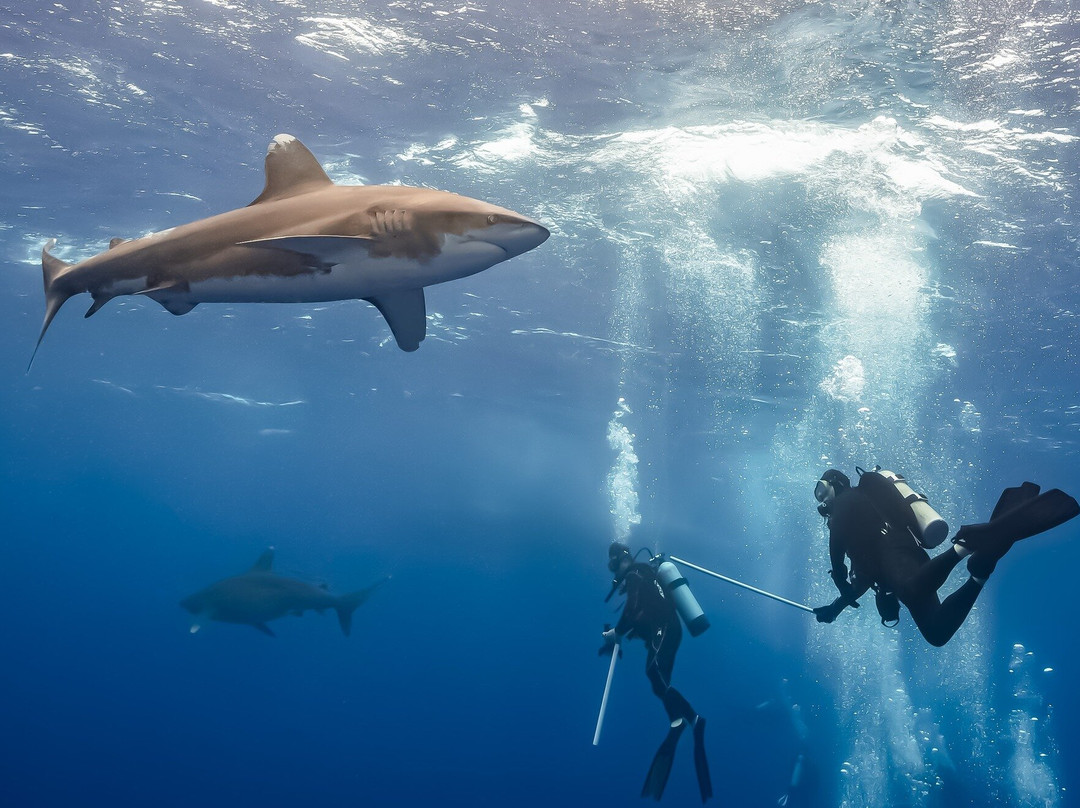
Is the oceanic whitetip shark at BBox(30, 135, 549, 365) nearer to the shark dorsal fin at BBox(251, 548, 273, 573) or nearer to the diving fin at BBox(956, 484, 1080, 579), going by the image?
the diving fin at BBox(956, 484, 1080, 579)

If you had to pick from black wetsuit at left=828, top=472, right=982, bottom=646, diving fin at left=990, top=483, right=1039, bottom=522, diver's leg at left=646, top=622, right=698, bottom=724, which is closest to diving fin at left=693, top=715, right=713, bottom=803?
diver's leg at left=646, top=622, right=698, bottom=724

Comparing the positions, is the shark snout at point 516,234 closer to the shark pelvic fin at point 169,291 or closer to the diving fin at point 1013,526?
the shark pelvic fin at point 169,291

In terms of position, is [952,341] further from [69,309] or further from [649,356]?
[69,309]

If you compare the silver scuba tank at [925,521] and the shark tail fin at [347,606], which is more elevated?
the silver scuba tank at [925,521]

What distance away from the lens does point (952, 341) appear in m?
19.8

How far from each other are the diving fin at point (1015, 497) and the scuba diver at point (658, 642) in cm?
603

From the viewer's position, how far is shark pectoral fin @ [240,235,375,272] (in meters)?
2.79

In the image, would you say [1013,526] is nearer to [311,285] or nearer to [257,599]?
[311,285]

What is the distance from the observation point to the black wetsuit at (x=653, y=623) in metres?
10.2

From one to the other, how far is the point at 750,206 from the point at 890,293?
6241 mm

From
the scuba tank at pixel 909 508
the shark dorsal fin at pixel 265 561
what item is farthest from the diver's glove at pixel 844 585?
the shark dorsal fin at pixel 265 561

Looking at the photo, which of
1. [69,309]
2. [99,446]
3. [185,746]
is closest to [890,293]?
[69,309]

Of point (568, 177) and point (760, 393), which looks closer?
point (568, 177)

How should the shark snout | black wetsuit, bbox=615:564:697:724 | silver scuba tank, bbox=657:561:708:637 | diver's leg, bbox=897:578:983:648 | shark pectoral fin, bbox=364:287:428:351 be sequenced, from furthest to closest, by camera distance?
black wetsuit, bbox=615:564:697:724
silver scuba tank, bbox=657:561:708:637
diver's leg, bbox=897:578:983:648
shark pectoral fin, bbox=364:287:428:351
the shark snout
